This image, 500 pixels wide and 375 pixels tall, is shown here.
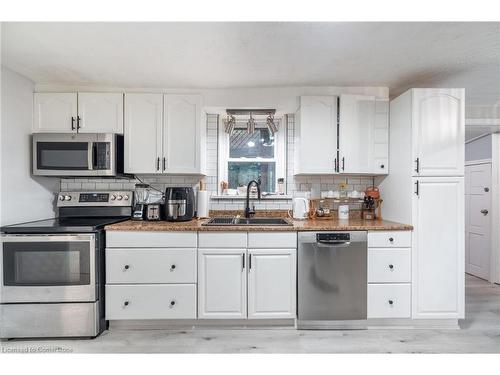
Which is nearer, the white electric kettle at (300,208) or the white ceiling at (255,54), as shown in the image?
the white ceiling at (255,54)

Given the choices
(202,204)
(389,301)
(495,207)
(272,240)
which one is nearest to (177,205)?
(202,204)

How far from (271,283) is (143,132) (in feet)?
6.03

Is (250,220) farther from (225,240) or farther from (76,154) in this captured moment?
(76,154)

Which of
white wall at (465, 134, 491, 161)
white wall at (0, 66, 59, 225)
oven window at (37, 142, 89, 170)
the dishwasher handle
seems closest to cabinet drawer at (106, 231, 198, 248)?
oven window at (37, 142, 89, 170)

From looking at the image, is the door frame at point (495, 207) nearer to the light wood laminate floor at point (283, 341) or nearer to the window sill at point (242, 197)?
the light wood laminate floor at point (283, 341)

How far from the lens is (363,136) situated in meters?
2.62

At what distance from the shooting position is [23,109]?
245 cm

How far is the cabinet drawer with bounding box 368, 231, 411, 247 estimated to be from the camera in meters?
2.26

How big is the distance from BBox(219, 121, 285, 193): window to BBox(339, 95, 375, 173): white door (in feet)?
2.23

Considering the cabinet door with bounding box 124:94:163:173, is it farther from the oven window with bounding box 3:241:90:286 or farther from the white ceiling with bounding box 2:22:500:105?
the oven window with bounding box 3:241:90:286

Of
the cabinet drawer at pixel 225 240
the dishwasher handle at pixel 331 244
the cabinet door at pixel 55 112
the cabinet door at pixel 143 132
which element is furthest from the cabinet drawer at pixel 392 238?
the cabinet door at pixel 55 112

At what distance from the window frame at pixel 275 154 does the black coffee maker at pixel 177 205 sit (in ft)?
1.80

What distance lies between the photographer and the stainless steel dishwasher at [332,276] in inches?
87.5

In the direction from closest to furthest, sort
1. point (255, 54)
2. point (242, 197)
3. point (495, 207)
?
point (255, 54) < point (242, 197) < point (495, 207)
